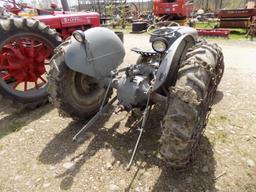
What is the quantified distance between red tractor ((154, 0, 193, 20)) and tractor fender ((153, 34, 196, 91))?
34.8 ft

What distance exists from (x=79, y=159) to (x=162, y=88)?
1.17 metres

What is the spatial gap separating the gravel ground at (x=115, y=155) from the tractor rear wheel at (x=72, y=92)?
0.26m

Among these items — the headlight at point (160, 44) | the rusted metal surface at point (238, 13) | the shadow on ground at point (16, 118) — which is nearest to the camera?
the headlight at point (160, 44)

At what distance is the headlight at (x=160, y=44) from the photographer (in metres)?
2.46

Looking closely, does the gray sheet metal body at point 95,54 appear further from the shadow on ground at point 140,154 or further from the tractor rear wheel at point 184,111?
the tractor rear wheel at point 184,111

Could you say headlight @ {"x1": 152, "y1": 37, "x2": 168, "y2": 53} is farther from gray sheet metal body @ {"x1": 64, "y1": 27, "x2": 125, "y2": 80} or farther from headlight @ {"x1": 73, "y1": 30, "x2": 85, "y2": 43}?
headlight @ {"x1": 73, "y1": 30, "x2": 85, "y2": 43}

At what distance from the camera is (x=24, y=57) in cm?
375

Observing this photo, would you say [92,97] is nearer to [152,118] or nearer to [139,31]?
[152,118]

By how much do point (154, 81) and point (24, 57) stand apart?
2406 mm

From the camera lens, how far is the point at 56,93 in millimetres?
2723

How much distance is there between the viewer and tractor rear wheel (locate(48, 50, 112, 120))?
2.71 meters

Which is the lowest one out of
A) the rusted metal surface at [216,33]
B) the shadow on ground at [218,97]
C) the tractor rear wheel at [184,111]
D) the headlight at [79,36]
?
the shadow on ground at [218,97]

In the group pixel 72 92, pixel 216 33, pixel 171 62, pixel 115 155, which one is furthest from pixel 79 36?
pixel 216 33

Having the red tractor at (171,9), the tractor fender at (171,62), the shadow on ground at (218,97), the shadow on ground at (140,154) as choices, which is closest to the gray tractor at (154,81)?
the tractor fender at (171,62)
